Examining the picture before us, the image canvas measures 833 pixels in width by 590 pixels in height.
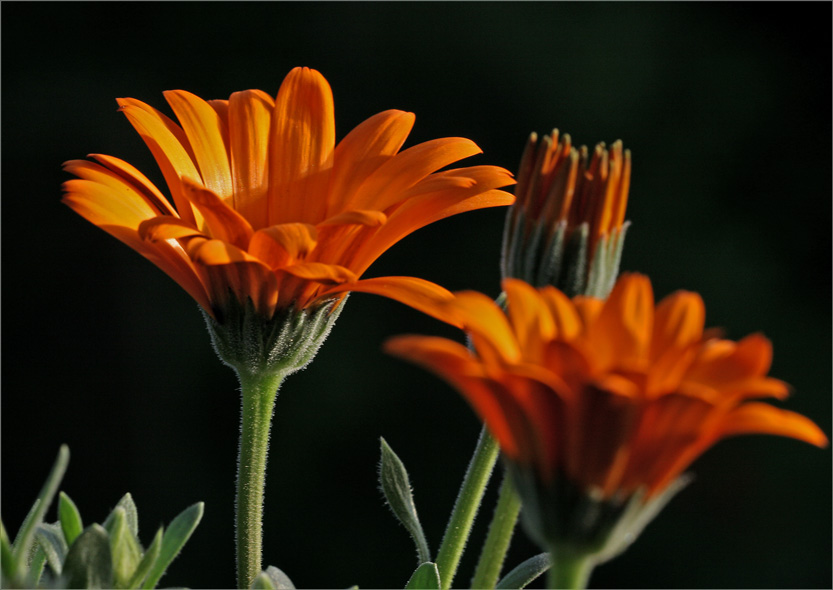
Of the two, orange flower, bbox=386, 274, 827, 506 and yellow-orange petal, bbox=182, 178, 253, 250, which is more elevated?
yellow-orange petal, bbox=182, 178, 253, 250

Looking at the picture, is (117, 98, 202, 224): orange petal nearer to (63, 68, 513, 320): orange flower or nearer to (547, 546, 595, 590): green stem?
(63, 68, 513, 320): orange flower

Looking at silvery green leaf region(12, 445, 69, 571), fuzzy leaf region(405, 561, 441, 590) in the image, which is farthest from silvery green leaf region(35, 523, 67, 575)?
fuzzy leaf region(405, 561, 441, 590)

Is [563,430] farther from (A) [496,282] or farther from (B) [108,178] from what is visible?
(A) [496,282]

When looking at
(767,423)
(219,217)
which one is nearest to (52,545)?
(219,217)

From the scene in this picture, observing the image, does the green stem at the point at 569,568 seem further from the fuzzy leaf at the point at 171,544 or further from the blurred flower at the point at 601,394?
the fuzzy leaf at the point at 171,544

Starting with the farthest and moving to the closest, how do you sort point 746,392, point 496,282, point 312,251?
point 496,282 → point 312,251 → point 746,392

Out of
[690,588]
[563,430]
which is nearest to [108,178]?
[563,430]

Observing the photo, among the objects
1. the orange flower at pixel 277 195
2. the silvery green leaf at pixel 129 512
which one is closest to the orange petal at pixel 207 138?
the orange flower at pixel 277 195
